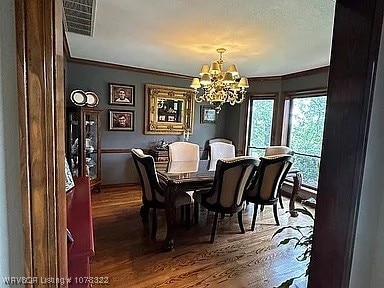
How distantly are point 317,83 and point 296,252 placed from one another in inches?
115

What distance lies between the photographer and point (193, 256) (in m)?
2.65

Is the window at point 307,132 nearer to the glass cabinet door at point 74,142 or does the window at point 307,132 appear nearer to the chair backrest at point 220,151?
the chair backrest at point 220,151

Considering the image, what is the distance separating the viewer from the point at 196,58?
4.04 meters

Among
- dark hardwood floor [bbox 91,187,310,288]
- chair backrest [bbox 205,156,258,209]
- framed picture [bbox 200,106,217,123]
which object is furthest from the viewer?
framed picture [bbox 200,106,217,123]

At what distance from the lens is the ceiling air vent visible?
211 centimetres

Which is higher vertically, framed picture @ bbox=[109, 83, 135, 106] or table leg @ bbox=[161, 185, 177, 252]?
framed picture @ bbox=[109, 83, 135, 106]

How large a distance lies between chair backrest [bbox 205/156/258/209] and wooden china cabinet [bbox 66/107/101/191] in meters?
2.31

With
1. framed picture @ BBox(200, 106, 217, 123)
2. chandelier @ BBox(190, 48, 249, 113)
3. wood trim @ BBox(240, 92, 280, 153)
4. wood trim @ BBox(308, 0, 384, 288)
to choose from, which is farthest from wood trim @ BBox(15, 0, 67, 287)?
framed picture @ BBox(200, 106, 217, 123)

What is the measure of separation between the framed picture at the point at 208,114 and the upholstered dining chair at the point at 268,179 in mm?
2756

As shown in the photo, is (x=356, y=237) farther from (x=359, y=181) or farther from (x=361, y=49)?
(x=361, y=49)

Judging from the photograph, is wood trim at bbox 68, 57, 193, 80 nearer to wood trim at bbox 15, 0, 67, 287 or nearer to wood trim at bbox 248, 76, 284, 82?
wood trim at bbox 248, 76, 284, 82

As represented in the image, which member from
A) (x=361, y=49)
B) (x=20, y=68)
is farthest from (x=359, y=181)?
(x=20, y=68)

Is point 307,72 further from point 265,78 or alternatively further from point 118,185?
point 118,185

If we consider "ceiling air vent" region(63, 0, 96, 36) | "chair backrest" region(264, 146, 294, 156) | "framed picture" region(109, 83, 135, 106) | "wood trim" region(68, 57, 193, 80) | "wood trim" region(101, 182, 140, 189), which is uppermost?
"ceiling air vent" region(63, 0, 96, 36)
